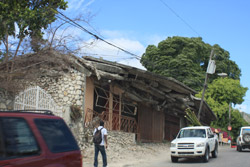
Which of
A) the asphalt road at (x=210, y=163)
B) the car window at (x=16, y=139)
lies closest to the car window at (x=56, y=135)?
the car window at (x=16, y=139)

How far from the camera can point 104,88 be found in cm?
1927

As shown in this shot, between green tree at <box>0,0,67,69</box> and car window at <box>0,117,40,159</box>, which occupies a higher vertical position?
green tree at <box>0,0,67,69</box>

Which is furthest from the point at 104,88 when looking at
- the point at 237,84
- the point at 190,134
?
the point at 237,84

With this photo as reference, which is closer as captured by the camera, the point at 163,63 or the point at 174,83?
the point at 174,83

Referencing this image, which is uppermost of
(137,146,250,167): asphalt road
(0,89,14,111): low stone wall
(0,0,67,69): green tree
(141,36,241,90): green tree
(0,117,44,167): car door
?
(141,36,241,90): green tree

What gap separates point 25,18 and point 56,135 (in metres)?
7.11

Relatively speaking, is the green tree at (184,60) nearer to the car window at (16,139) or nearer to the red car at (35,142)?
the red car at (35,142)

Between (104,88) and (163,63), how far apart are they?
22163 mm

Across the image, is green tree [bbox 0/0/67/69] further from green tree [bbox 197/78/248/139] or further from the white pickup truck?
green tree [bbox 197/78/248/139]

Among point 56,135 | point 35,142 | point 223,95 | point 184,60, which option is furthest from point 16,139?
point 184,60

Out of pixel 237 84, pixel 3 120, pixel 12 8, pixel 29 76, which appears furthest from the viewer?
pixel 237 84

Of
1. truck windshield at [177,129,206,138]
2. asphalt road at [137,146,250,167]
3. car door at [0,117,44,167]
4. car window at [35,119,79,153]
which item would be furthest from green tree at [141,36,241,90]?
car door at [0,117,44,167]

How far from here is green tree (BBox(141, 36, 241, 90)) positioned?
3869 centimetres

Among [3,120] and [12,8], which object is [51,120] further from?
[12,8]
